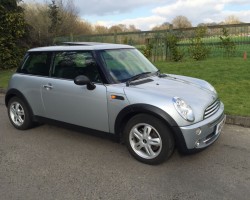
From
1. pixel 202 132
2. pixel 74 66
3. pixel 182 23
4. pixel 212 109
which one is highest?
pixel 182 23

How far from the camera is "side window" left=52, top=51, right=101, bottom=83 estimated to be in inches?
174

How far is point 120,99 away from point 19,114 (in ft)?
8.29

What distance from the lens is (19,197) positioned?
3.25 m

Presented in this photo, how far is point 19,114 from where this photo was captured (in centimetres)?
564

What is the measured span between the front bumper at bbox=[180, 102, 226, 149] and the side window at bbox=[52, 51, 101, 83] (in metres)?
1.49

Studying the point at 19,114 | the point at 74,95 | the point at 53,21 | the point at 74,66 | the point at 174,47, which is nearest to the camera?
the point at 74,95

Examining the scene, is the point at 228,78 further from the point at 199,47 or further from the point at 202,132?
the point at 202,132

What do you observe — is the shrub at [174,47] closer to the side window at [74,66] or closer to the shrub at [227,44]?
the shrub at [227,44]

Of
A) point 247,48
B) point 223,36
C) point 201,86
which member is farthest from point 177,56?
point 201,86

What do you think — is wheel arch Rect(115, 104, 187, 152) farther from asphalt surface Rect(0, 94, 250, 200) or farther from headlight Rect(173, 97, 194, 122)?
asphalt surface Rect(0, 94, 250, 200)

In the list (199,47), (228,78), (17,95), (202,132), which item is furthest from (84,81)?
(199,47)

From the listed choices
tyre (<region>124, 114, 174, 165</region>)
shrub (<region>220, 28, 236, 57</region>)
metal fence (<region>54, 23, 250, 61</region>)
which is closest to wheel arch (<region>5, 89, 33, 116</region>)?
tyre (<region>124, 114, 174, 165</region>)

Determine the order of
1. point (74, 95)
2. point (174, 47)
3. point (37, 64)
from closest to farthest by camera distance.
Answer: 1. point (74, 95)
2. point (37, 64)
3. point (174, 47)

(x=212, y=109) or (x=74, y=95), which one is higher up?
(x=74, y=95)
